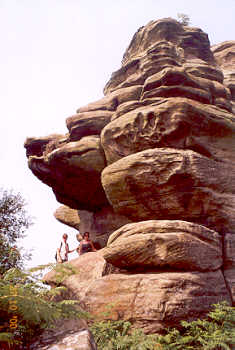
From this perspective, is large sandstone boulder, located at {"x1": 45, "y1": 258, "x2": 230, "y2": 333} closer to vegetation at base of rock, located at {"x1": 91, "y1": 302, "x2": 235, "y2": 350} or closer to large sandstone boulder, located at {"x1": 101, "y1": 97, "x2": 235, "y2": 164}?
vegetation at base of rock, located at {"x1": 91, "y1": 302, "x2": 235, "y2": 350}

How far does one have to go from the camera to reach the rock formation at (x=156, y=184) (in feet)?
33.2

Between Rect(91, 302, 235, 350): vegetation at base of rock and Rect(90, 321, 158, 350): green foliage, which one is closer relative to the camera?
Rect(90, 321, 158, 350): green foliage

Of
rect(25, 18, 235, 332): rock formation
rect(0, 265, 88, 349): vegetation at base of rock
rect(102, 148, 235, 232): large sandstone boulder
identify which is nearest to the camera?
rect(0, 265, 88, 349): vegetation at base of rock

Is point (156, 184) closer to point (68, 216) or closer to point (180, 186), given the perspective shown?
point (180, 186)

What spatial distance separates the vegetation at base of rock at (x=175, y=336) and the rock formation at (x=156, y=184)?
1.93ft

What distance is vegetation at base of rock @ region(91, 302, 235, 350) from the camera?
289 inches

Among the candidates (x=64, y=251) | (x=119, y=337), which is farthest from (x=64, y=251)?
(x=119, y=337)

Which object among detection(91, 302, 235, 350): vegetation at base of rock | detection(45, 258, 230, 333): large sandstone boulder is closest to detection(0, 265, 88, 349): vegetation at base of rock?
detection(91, 302, 235, 350): vegetation at base of rock

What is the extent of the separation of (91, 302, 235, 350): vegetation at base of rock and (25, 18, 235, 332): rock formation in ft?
1.93

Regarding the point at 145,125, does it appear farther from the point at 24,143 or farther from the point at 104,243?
the point at 24,143

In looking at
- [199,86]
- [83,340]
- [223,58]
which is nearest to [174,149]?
[199,86]

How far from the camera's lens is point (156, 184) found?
1357 cm

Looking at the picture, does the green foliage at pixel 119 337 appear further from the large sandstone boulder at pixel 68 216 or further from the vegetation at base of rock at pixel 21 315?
the large sandstone boulder at pixel 68 216

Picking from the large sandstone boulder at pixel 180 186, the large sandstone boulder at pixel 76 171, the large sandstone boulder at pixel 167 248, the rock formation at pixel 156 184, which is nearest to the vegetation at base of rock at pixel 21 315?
the rock formation at pixel 156 184
